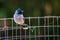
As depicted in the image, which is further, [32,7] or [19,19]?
[32,7]

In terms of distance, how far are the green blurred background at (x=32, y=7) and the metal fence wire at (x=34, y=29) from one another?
10 centimetres

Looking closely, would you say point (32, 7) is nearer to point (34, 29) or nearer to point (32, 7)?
point (32, 7)

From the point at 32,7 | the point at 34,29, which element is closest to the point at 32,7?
the point at 32,7

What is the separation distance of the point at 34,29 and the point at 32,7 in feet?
0.80

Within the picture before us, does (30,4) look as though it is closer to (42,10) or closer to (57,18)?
(42,10)

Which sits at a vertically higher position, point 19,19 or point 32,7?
point 32,7

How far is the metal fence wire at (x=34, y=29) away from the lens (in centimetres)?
164

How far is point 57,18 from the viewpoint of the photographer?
66.0 inches

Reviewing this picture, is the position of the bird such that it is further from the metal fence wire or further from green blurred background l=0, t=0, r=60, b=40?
green blurred background l=0, t=0, r=60, b=40

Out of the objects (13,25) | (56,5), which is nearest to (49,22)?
(56,5)

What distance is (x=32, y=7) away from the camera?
1783 millimetres

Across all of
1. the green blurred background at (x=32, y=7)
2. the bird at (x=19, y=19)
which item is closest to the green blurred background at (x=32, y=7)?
the green blurred background at (x=32, y=7)

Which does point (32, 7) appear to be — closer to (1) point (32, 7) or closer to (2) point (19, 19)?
(1) point (32, 7)

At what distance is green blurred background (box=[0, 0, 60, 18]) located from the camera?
1.77 meters
